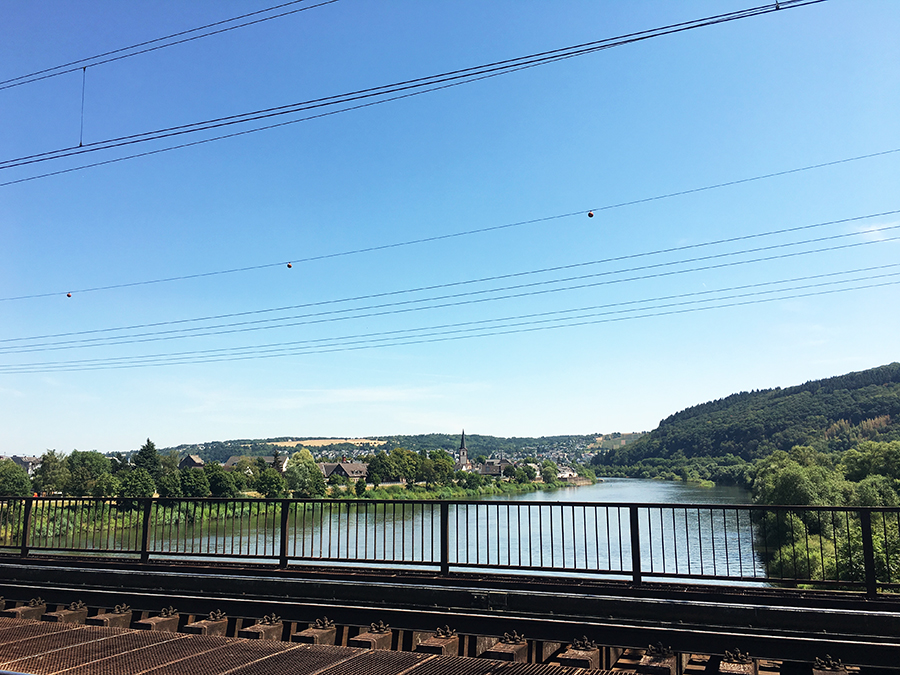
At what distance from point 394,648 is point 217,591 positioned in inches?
121

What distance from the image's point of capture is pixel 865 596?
5.97 m

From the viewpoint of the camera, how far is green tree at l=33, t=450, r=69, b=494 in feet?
269

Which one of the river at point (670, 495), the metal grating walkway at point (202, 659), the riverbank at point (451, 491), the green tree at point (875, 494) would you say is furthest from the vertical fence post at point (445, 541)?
the riverbank at point (451, 491)

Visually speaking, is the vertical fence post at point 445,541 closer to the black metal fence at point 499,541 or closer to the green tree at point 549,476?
the black metal fence at point 499,541

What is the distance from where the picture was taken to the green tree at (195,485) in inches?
2315

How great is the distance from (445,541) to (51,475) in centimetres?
9892

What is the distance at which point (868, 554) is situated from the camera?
6160 millimetres

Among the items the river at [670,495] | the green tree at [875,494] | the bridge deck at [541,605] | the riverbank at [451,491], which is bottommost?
the riverbank at [451,491]

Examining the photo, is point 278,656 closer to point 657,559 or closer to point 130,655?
point 130,655

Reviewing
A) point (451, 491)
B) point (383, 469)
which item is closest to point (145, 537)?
point (451, 491)

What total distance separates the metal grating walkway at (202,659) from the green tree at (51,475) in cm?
8438

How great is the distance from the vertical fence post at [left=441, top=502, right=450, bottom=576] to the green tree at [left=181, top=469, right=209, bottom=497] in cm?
5514

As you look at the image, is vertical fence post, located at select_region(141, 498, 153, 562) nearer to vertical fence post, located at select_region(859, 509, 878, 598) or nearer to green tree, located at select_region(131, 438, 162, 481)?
vertical fence post, located at select_region(859, 509, 878, 598)

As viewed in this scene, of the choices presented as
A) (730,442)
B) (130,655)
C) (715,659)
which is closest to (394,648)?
(130,655)
